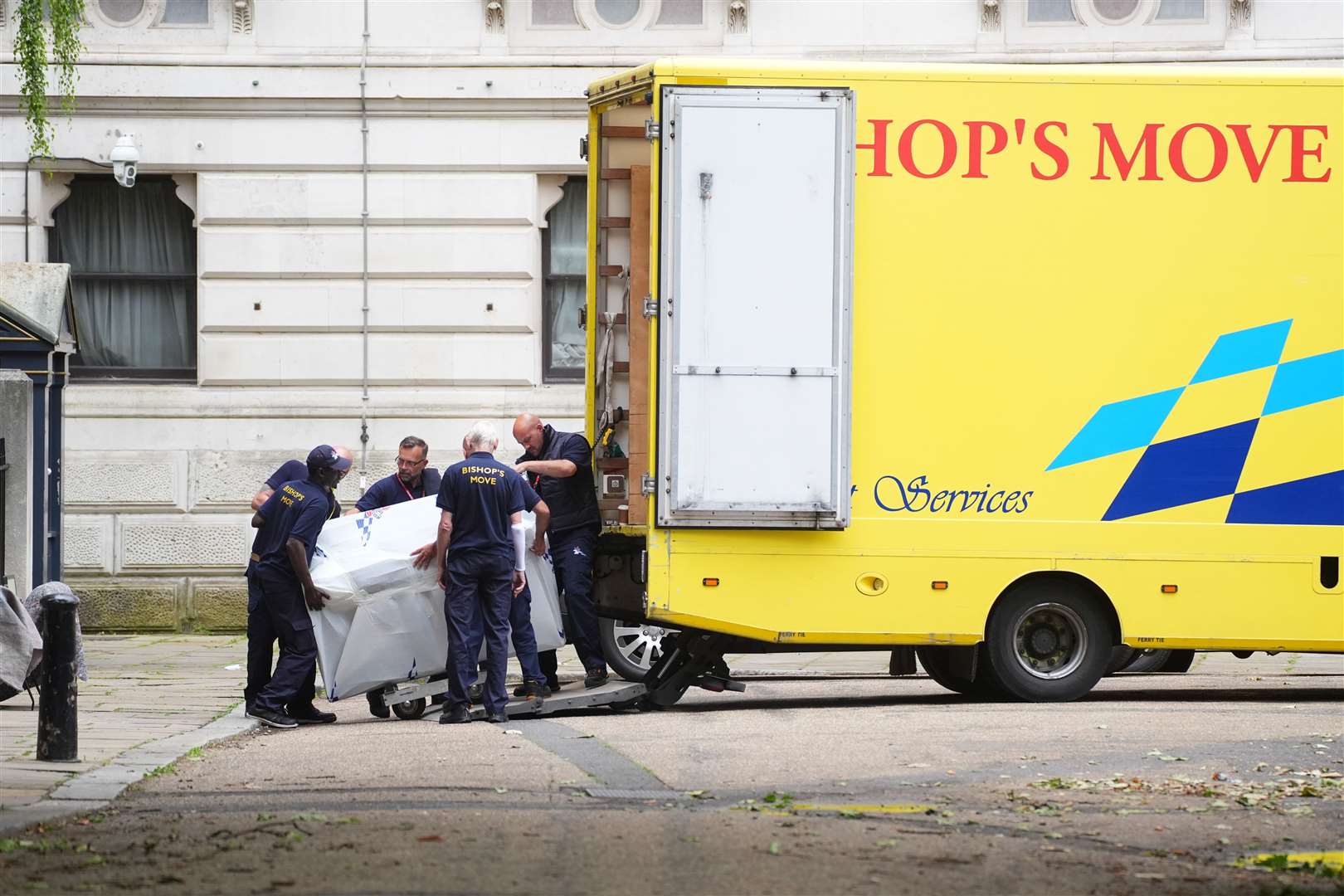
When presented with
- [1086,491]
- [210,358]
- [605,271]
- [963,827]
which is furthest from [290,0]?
[963,827]

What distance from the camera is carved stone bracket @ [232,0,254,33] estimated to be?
18.3 m

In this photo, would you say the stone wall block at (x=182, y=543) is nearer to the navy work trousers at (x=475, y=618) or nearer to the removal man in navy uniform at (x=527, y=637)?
the removal man in navy uniform at (x=527, y=637)

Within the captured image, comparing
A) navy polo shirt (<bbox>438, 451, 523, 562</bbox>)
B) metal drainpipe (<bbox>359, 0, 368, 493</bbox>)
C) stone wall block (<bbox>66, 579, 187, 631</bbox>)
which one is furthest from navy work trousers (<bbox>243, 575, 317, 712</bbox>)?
stone wall block (<bbox>66, 579, 187, 631</bbox>)

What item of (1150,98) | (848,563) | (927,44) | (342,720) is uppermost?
(927,44)

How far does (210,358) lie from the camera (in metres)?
18.5

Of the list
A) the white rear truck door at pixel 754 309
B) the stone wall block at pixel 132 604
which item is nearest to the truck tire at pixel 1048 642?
the white rear truck door at pixel 754 309

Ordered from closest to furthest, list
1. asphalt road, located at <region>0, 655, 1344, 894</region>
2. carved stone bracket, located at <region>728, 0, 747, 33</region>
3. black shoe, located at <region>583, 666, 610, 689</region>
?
1. asphalt road, located at <region>0, 655, 1344, 894</region>
2. black shoe, located at <region>583, 666, 610, 689</region>
3. carved stone bracket, located at <region>728, 0, 747, 33</region>

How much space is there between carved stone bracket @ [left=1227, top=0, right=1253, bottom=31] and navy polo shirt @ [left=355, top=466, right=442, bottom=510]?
9546 millimetres

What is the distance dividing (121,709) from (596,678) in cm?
278

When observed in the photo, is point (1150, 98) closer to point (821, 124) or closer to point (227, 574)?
point (821, 124)

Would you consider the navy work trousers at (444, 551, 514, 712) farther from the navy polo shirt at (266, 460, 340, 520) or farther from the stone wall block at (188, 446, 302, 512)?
the stone wall block at (188, 446, 302, 512)

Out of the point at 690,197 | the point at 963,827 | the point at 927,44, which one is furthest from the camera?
the point at 927,44

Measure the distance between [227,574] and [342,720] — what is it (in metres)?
7.31

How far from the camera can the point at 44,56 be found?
16.1 metres
